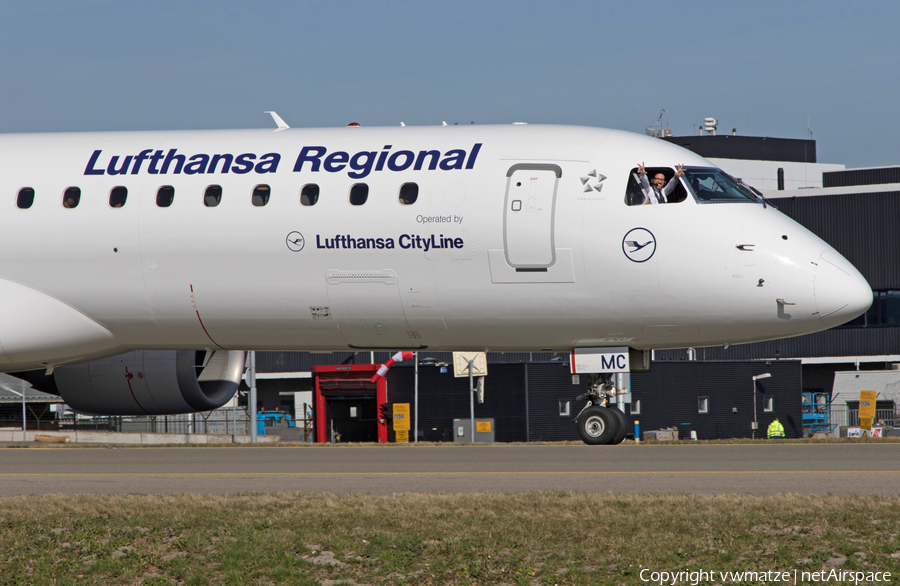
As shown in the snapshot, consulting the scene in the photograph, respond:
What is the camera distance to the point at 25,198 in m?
20.1

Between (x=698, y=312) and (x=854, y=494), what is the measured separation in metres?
4.10

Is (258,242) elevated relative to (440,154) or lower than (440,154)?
lower

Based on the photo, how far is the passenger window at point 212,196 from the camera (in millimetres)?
19234

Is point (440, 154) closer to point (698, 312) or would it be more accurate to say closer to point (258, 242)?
→ point (258, 242)

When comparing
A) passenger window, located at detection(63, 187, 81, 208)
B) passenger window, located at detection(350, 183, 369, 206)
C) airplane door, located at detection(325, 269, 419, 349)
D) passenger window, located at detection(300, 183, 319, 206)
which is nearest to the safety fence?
passenger window, located at detection(63, 187, 81, 208)

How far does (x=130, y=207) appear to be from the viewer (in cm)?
1952

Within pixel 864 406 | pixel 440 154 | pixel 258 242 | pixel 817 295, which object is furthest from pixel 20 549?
pixel 864 406

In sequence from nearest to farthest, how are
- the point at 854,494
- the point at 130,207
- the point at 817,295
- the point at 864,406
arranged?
the point at 854,494 < the point at 817,295 < the point at 130,207 < the point at 864,406

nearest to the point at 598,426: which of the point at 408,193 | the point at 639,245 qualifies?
the point at 639,245

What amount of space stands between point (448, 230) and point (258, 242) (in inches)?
133

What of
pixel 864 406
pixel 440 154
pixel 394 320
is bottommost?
pixel 864 406

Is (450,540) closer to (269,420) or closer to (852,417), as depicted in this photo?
(852,417)

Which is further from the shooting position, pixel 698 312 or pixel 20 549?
pixel 698 312

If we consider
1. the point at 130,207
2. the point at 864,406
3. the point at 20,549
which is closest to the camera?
the point at 20,549
